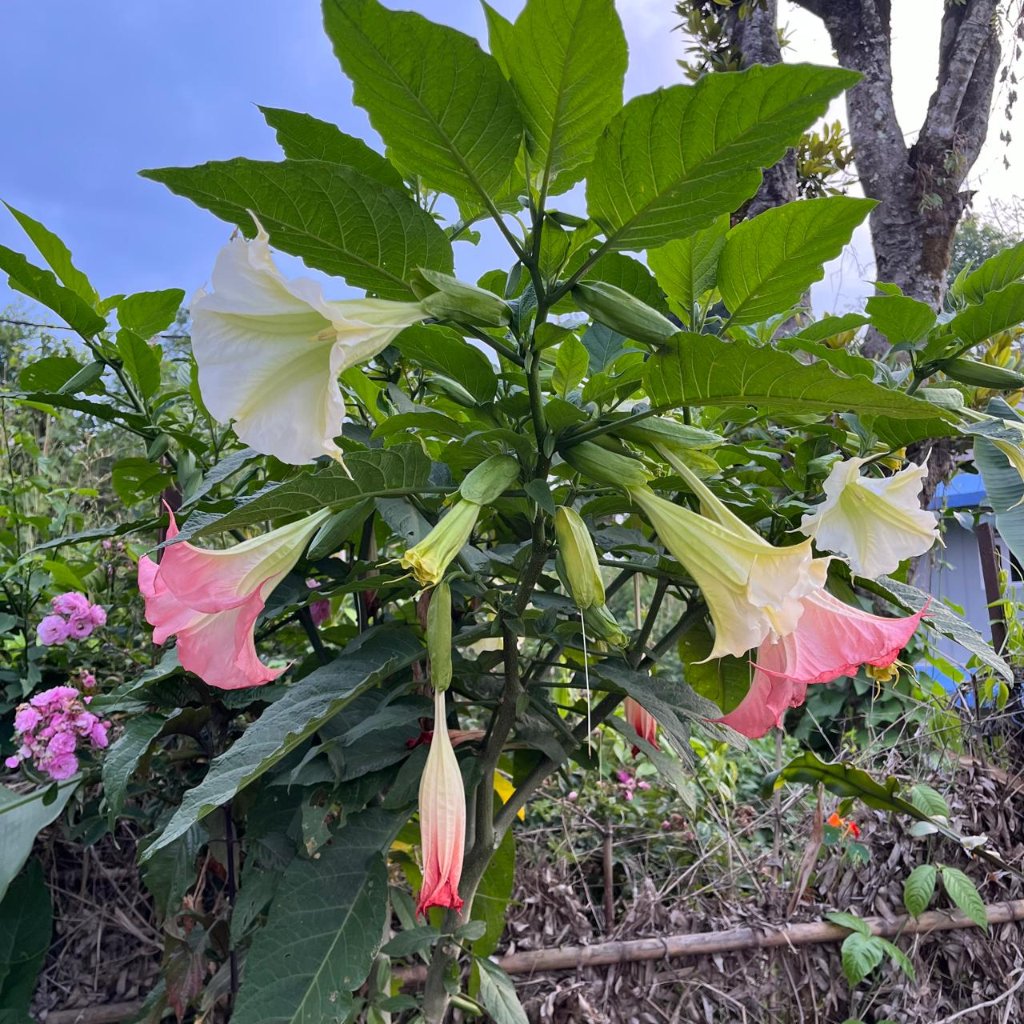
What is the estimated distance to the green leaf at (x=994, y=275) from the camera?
1.94 feet

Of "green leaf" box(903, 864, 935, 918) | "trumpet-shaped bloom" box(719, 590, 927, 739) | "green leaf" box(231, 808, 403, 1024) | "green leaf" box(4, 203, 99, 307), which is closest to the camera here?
"trumpet-shaped bloom" box(719, 590, 927, 739)

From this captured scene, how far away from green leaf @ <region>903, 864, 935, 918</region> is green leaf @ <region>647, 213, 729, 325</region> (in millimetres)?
997

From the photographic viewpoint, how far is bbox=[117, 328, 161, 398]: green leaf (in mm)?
728

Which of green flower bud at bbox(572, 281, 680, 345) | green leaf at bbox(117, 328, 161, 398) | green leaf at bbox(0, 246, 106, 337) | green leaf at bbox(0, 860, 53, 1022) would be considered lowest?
green leaf at bbox(0, 860, 53, 1022)

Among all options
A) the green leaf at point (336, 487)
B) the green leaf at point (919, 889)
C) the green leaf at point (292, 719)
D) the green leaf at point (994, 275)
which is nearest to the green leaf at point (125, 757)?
the green leaf at point (292, 719)

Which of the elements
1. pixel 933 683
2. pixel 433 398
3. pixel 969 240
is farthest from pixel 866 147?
pixel 969 240

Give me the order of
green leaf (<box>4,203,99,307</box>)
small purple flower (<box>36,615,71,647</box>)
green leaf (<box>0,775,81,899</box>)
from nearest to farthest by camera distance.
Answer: green leaf (<box>4,203,99,307</box>) < green leaf (<box>0,775,81,899</box>) < small purple flower (<box>36,615,71,647</box>)

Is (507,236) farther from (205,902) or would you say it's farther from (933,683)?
(933,683)

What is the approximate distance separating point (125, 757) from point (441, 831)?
1.26 feet

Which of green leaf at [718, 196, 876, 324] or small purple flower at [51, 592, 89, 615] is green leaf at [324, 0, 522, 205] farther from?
small purple flower at [51, 592, 89, 615]

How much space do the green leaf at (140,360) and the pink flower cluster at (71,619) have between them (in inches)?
16.3

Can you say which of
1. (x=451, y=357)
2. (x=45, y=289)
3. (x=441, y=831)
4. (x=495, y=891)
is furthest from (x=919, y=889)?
(x=45, y=289)

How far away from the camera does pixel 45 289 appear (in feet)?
2.19

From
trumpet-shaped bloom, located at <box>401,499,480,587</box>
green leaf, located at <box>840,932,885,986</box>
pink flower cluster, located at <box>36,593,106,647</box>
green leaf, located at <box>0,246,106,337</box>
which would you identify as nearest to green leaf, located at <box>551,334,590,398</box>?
trumpet-shaped bloom, located at <box>401,499,480,587</box>
